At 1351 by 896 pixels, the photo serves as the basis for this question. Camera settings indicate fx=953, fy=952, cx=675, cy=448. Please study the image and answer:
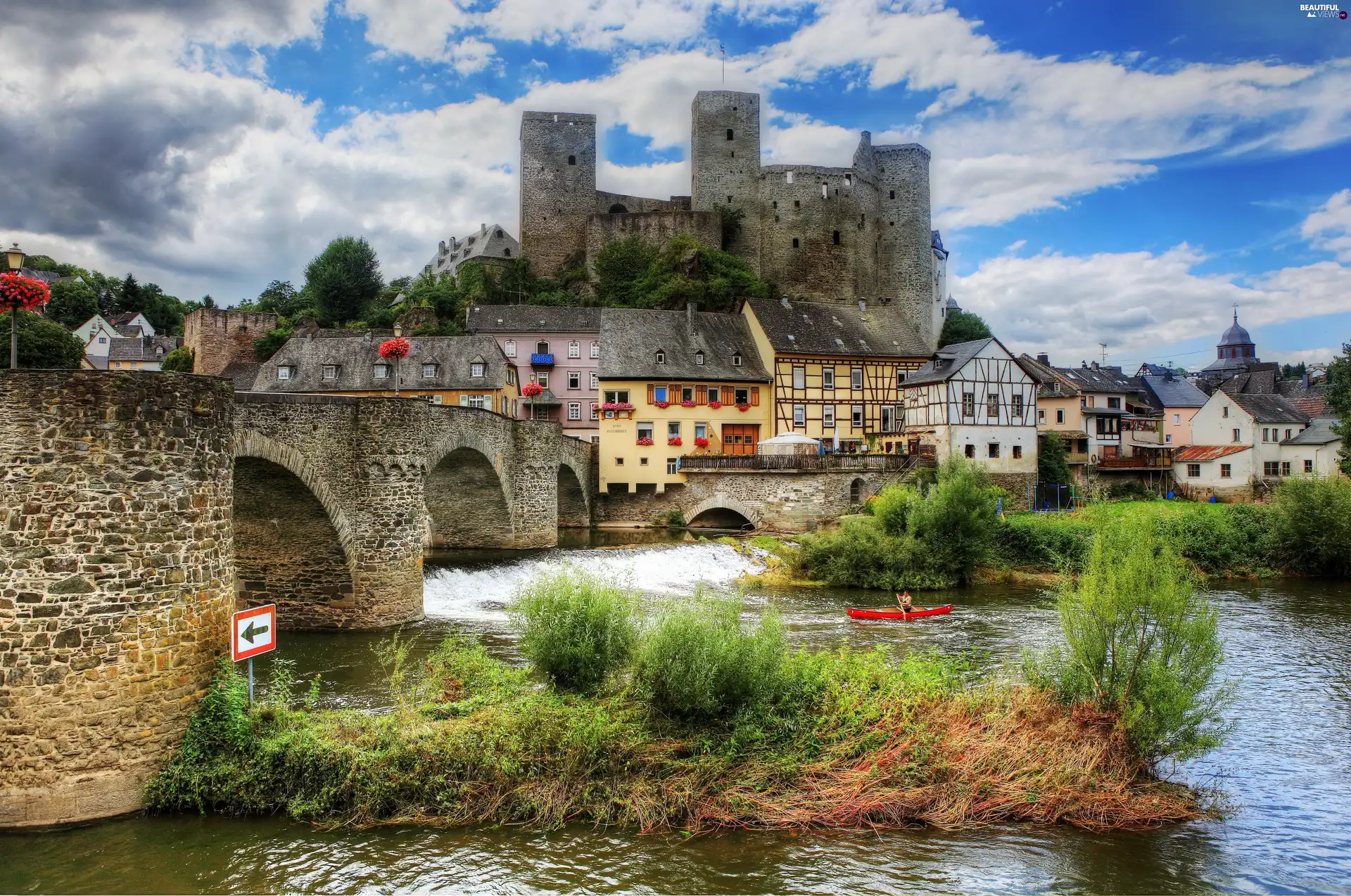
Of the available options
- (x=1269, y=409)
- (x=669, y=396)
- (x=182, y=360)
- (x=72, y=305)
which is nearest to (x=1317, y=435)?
(x=1269, y=409)

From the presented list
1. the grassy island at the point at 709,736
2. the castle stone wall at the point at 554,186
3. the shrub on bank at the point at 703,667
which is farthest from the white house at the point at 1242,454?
the shrub on bank at the point at 703,667

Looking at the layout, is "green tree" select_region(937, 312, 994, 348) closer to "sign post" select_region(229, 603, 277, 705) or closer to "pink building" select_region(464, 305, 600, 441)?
"pink building" select_region(464, 305, 600, 441)

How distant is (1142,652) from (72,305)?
316 feet

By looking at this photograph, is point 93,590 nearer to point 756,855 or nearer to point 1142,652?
point 756,855

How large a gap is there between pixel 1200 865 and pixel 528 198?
66196mm

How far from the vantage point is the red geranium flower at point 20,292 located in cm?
984

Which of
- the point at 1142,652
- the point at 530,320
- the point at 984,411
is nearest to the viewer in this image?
the point at 1142,652

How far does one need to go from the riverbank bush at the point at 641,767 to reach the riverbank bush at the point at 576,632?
0.35 m

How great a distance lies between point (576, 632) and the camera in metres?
12.0

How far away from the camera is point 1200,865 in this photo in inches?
373

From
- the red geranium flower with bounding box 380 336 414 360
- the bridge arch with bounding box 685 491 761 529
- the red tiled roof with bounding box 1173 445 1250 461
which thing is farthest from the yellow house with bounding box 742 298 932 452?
the red geranium flower with bounding box 380 336 414 360

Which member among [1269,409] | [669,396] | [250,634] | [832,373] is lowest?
[250,634]

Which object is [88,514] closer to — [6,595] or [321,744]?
[6,595]

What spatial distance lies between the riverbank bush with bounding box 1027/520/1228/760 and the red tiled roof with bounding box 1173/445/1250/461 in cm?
4575
